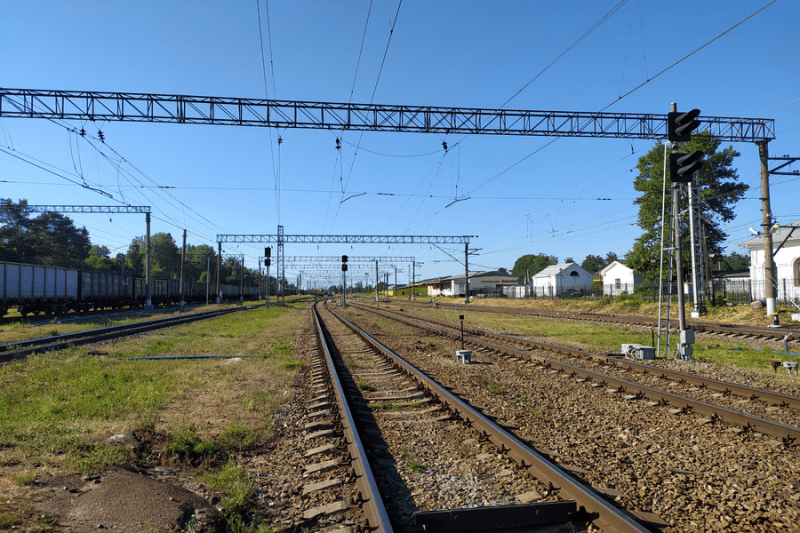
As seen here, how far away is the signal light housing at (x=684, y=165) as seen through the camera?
11.1 m

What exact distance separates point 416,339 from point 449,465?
13.9 meters

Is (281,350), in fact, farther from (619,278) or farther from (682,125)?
(619,278)

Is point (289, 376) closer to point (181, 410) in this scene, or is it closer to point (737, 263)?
point (181, 410)

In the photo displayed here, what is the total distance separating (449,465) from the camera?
5.27 m

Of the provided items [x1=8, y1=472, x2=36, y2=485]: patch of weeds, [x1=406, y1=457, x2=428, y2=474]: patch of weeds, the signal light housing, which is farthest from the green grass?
the signal light housing

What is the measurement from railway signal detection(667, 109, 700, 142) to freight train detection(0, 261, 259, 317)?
35.8 meters

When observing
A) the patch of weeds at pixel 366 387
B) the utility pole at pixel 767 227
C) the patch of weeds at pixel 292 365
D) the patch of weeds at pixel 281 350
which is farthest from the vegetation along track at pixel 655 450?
the utility pole at pixel 767 227

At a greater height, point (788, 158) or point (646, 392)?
point (788, 158)

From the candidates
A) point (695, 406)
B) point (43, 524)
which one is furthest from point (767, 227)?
point (43, 524)

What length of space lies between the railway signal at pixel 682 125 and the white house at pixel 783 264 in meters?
28.2

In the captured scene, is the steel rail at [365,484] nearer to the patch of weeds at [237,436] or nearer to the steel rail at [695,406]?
the patch of weeds at [237,436]

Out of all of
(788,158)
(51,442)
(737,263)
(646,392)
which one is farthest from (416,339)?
(737,263)

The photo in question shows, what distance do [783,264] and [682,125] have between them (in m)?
34.9

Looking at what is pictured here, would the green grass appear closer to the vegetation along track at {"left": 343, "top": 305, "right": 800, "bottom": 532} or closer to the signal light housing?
the vegetation along track at {"left": 343, "top": 305, "right": 800, "bottom": 532}
